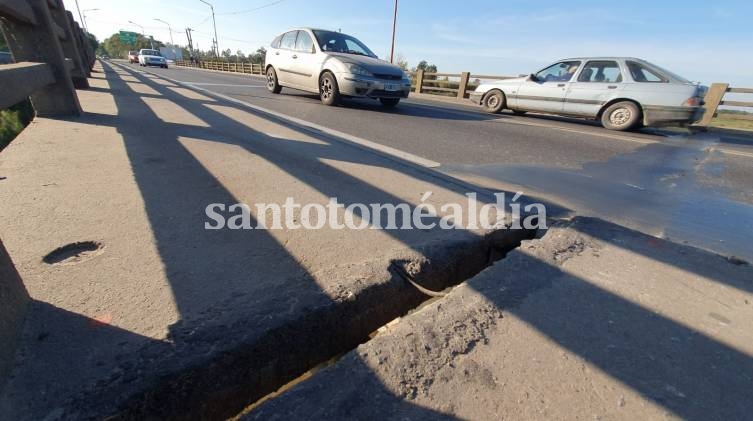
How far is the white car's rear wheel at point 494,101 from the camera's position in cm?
888

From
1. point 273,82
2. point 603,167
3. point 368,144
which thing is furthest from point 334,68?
point 603,167

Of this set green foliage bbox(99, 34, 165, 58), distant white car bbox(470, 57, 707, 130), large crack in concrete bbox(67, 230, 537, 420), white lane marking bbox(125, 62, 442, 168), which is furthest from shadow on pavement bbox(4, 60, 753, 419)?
green foliage bbox(99, 34, 165, 58)

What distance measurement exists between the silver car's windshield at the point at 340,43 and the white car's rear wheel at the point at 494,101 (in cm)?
333

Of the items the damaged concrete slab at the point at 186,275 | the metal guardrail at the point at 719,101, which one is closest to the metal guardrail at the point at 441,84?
the metal guardrail at the point at 719,101

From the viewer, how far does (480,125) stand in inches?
254

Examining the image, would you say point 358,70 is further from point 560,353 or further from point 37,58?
point 560,353

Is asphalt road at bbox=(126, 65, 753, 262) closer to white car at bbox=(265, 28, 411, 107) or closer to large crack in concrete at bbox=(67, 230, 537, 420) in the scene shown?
white car at bbox=(265, 28, 411, 107)

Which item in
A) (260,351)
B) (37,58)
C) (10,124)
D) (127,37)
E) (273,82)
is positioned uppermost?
(127,37)

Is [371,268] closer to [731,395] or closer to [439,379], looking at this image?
[439,379]

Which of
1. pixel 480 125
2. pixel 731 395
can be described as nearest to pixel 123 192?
pixel 731 395

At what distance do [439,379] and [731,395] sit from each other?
3.02 feet

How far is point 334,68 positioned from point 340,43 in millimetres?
1310

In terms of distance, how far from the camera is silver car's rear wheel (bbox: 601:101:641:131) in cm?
664

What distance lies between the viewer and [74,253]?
157cm
